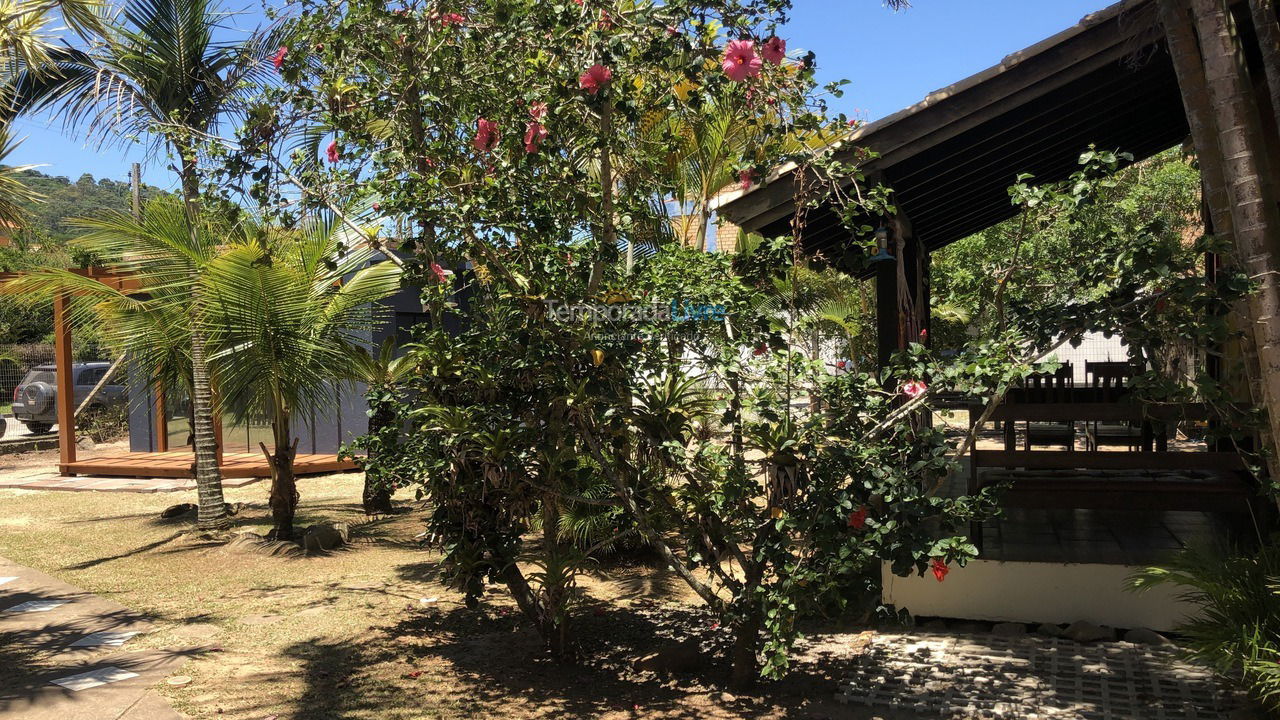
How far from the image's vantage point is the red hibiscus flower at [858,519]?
4230 millimetres

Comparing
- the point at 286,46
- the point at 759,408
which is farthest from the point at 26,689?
the point at 759,408

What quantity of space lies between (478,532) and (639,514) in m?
1.19

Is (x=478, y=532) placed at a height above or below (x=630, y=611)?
above

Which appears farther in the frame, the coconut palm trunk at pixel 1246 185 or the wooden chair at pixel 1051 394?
the wooden chair at pixel 1051 394

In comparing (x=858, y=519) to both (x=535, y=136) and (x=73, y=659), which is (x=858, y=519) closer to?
(x=535, y=136)

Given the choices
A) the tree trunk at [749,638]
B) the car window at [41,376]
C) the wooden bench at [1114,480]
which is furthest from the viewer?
the car window at [41,376]

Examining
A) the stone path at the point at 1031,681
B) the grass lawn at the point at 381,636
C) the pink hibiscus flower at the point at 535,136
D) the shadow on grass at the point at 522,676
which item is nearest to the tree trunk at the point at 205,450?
the grass lawn at the point at 381,636

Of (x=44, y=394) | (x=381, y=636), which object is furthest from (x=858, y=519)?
→ (x=44, y=394)

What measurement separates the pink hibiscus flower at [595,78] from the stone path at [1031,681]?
3366mm

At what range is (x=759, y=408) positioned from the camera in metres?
4.38

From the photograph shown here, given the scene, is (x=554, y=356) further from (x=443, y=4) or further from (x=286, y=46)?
(x=286, y=46)

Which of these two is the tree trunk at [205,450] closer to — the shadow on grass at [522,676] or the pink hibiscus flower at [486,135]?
the shadow on grass at [522,676]

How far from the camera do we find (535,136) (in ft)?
15.4

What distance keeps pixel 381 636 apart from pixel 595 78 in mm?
3952
